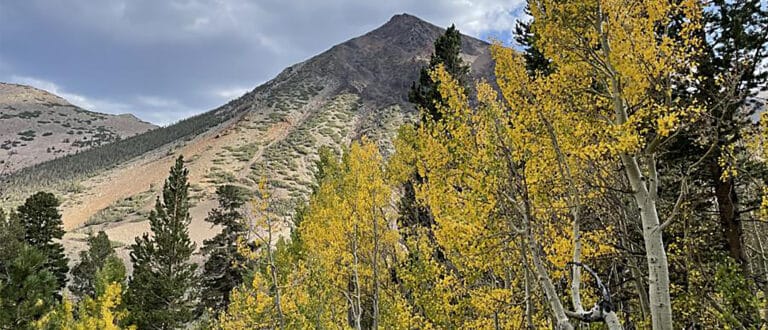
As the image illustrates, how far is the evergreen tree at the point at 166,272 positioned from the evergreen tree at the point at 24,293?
23.1ft

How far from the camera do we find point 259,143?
241 feet

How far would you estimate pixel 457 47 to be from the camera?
1905cm

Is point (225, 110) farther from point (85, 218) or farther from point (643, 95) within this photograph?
point (643, 95)

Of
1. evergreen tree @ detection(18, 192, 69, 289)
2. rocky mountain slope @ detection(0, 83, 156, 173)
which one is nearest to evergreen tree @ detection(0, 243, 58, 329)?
evergreen tree @ detection(18, 192, 69, 289)

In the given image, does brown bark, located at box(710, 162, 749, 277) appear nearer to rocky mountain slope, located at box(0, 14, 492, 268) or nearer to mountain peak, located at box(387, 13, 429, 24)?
rocky mountain slope, located at box(0, 14, 492, 268)

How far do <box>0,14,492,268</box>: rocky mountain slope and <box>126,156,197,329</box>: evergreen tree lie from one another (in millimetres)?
8294

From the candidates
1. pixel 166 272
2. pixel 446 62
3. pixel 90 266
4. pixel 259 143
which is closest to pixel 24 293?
pixel 166 272

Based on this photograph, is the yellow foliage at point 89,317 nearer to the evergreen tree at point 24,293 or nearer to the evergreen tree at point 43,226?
the evergreen tree at point 24,293

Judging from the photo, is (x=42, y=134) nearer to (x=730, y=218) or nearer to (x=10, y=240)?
(x=10, y=240)

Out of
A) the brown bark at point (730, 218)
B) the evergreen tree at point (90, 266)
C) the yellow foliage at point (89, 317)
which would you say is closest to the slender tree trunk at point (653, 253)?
the brown bark at point (730, 218)

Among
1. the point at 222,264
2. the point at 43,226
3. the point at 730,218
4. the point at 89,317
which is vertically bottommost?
the point at 89,317

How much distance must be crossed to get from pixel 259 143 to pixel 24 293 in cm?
6024

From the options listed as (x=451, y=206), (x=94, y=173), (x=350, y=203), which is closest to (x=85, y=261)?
(x=350, y=203)

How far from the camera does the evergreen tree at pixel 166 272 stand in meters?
21.7
